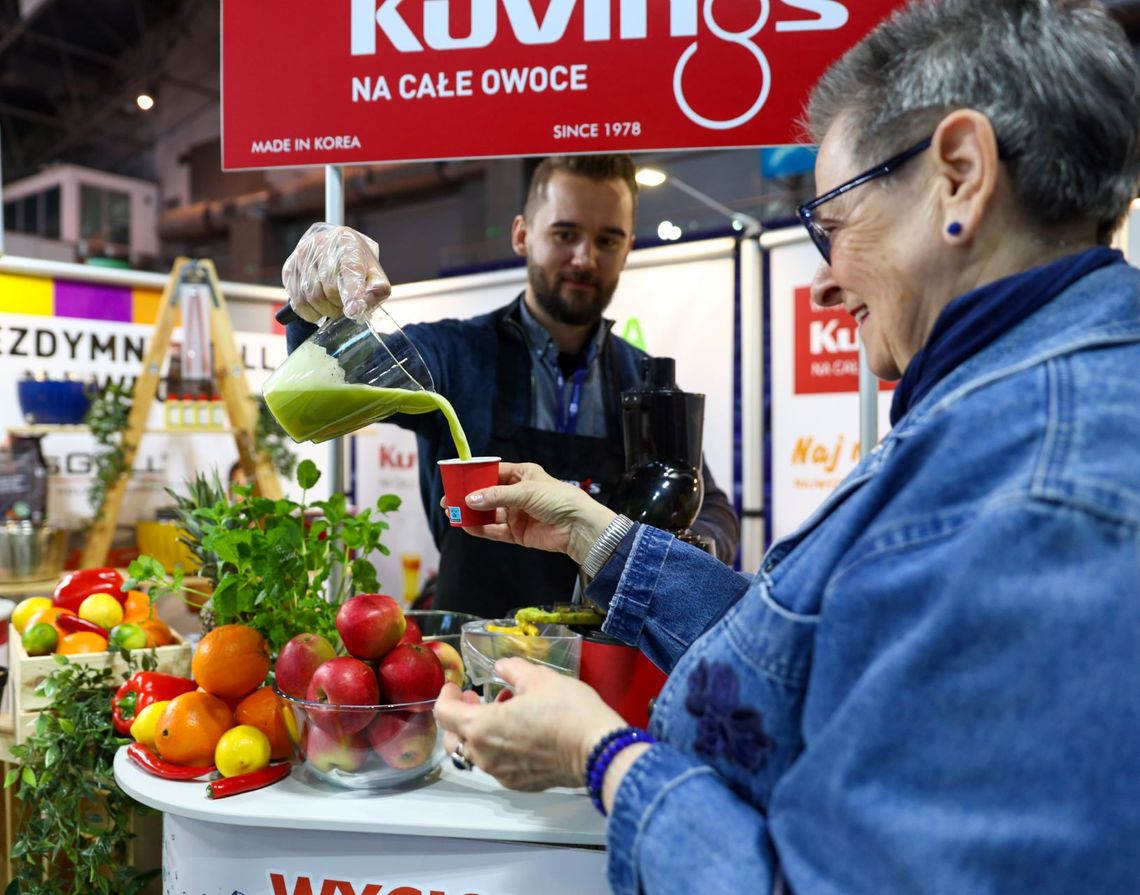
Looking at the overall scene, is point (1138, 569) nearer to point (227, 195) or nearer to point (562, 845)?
point (562, 845)

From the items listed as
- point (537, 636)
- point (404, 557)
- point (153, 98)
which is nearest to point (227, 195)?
point (153, 98)

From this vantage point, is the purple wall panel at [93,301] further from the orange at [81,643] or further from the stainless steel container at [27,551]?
→ the orange at [81,643]

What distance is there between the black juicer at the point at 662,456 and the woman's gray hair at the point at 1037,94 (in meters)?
0.76

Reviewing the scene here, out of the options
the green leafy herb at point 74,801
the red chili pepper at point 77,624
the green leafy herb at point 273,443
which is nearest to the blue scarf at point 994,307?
the green leafy herb at point 74,801

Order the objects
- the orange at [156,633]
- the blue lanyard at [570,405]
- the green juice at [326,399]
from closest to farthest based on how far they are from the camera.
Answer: the green juice at [326,399], the orange at [156,633], the blue lanyard at [570,405]

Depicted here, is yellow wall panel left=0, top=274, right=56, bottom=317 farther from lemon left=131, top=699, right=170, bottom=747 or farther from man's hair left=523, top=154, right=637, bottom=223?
lemon left=131, top=699, right=170, bottom=747

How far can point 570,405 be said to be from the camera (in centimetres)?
241

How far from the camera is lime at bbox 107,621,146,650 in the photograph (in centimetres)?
179

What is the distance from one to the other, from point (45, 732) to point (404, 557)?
3123 mm

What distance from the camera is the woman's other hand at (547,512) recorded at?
148 centimetres

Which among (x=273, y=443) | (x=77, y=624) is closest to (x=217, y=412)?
(x=273, y=443)

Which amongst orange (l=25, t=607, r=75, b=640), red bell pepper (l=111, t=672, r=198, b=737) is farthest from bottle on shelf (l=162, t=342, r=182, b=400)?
red bell pepper (l=111, t=672, r=198, b=737)

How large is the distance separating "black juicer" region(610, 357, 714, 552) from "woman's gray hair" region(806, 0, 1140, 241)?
76 centimetres

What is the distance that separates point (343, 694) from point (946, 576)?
88cm
